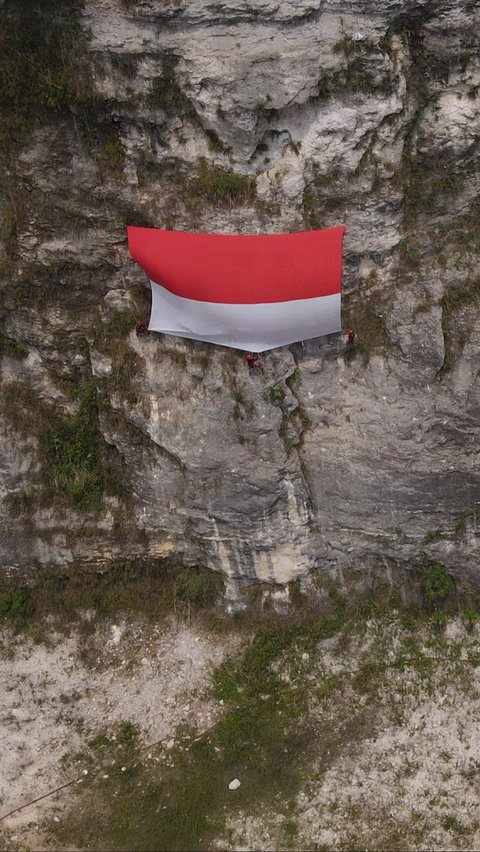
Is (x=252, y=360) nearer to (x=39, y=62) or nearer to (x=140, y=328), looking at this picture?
(x=140, y=328)

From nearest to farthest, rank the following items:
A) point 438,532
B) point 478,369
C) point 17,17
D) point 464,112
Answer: point 17,17, point 464,112, point 478,369, point 438,532

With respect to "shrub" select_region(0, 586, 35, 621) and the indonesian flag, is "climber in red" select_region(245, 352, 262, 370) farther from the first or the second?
"shrub" select_region(0, 586, 35, 621)

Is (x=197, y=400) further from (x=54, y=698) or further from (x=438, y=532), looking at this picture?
(x=54, y=698)

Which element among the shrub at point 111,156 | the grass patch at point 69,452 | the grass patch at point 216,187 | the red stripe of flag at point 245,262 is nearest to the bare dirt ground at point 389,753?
the grass patch at point 69,452

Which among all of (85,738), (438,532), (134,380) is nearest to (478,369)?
(438,532)

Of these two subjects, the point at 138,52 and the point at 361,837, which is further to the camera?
the point at 361,837

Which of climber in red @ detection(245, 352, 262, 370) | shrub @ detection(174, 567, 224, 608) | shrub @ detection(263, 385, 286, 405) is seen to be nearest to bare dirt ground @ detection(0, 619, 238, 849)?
shrub @ detection(174, 567, 224, 608)
